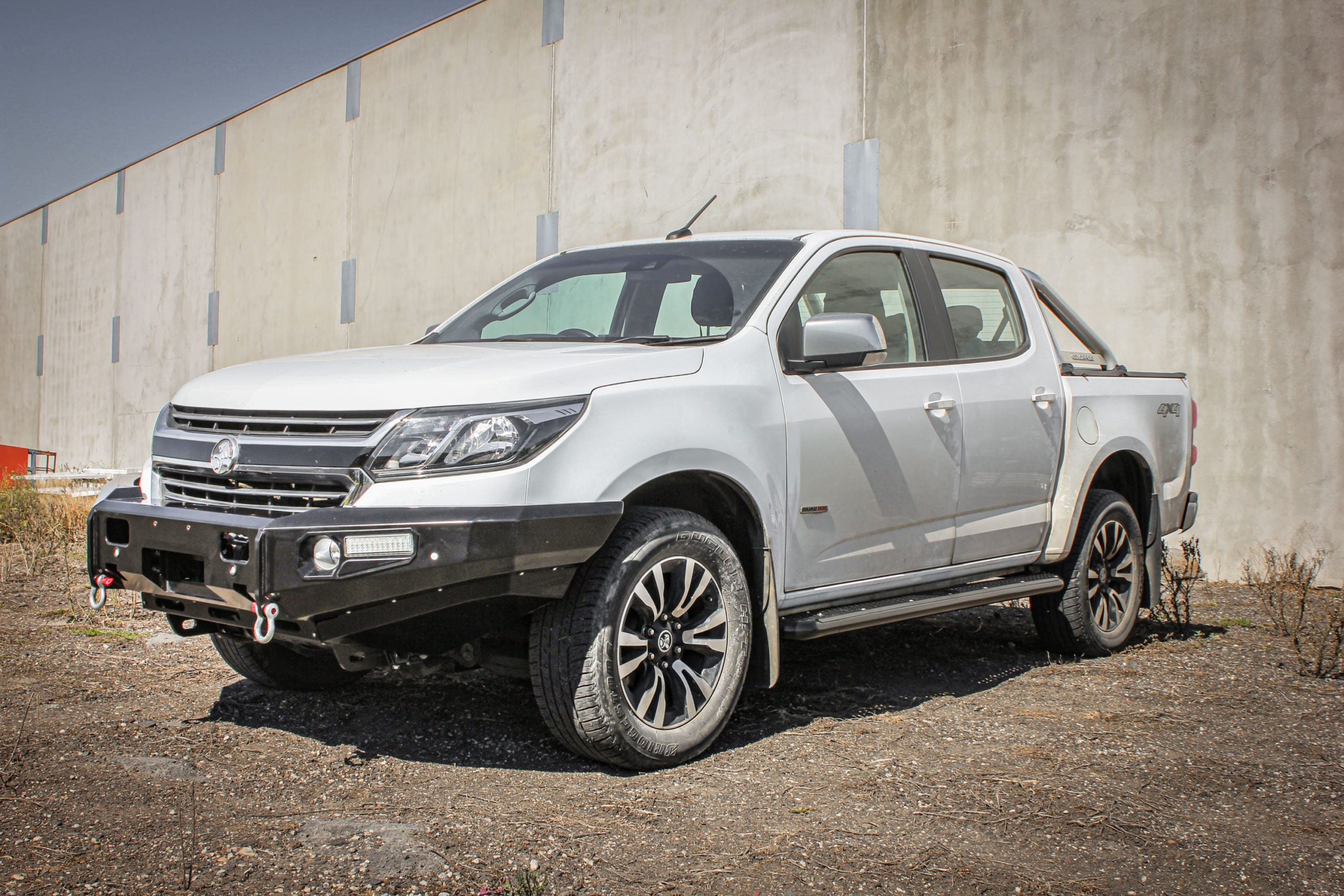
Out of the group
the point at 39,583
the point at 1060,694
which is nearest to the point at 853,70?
the point at 1060,694

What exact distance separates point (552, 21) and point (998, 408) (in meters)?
9.81

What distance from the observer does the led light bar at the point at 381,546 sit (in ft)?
10.3

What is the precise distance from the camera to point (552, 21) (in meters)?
13.2

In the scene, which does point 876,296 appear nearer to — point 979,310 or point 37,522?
point 979,310

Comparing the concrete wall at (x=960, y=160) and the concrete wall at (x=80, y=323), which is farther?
the concrete wall at (x=80, y=323)

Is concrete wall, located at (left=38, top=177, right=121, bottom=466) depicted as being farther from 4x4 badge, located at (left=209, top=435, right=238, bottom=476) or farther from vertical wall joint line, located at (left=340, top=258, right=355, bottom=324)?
4x4 badge, located at (left=209, top=435, right=238, bottom=476)

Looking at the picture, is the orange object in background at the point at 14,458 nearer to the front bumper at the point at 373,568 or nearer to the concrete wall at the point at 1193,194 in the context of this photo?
the concrete wall at the point at 1193,194

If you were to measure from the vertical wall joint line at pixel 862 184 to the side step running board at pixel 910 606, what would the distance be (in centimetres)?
508

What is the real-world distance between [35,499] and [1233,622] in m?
10.0

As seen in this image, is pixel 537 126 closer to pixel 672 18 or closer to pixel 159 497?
pixel 672 18

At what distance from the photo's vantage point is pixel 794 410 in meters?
4.17

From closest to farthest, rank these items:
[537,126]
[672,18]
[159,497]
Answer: [159,497], [672,18], [537,126]

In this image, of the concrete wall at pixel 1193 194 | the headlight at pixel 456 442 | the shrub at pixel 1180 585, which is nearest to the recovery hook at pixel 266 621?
the headlight at pixel 456 442

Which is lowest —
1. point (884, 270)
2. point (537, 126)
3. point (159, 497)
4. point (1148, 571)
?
point (1148, 571)
